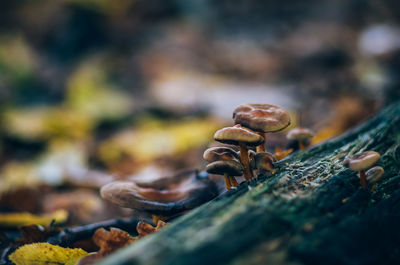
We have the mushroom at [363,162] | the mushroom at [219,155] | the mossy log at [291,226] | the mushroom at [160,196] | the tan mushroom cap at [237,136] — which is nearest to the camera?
the mossy log at [291,226]

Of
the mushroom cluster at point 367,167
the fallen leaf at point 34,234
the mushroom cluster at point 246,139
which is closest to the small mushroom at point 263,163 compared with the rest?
the mushroom cluster at point 246,139

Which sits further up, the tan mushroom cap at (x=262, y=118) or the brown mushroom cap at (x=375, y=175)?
the tan mushroom cap at (x=262, y=118)

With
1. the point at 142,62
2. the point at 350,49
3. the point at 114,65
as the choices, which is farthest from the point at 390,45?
the point at 114,65

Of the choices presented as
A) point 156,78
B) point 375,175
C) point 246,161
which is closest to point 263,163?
point 246,161

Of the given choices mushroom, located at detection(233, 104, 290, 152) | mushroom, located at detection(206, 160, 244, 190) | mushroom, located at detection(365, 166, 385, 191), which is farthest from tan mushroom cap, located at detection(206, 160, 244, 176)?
mushroom, located at detection(365, 166, 385, 191)

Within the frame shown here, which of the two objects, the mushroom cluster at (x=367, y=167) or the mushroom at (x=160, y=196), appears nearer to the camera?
the mushroom cluster at (x=367, y=167)

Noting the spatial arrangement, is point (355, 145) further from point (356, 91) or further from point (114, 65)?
point (114, 65)

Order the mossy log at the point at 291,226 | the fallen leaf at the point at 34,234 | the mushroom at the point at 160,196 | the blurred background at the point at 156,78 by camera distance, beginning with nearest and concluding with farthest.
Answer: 1. the mossy log at the point at 291,226
2. the mushroom at the point at 160,196
3. the fallen leaf at the point at 34,234
4. the blurred background at the point at 156,78

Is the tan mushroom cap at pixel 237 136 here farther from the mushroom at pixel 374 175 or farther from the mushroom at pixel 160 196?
the mushroom at pixel 374 175

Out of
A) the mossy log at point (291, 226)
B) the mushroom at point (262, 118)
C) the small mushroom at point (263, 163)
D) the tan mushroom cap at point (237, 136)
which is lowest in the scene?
the mossy log at point (291, 226)
